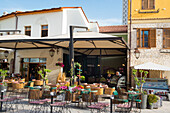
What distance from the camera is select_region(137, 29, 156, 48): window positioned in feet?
44.8

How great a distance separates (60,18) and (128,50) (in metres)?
6.45

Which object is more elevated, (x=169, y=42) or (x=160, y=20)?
(x=160, y=20)

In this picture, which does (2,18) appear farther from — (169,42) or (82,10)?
(169,42)

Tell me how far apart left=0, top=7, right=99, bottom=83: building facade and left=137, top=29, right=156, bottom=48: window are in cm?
513

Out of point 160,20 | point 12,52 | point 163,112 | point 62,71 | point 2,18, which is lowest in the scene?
point 163,112

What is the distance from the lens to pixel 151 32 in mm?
13711

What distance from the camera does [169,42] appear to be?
13.5 metres

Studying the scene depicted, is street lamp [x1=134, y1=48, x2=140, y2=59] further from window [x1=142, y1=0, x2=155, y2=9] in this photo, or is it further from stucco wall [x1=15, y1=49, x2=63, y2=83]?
stucco wall [x1=15, y1=49, x2=63, y2=83]

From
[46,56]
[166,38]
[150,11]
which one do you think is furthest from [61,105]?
[150,11]

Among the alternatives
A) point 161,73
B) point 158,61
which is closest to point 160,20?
point 158,61

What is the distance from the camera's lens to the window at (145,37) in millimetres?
13664

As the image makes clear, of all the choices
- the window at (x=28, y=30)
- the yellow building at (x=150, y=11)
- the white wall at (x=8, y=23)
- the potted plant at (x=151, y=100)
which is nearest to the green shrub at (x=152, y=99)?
the potted plant at (x=151, y=100)

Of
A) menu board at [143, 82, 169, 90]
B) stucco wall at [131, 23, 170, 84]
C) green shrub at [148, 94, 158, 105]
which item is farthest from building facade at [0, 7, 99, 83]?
green shrub at [148, 94, 158, 105]

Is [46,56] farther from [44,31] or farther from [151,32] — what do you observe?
[151,32]
